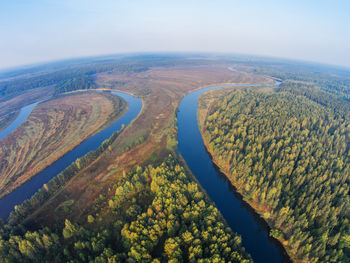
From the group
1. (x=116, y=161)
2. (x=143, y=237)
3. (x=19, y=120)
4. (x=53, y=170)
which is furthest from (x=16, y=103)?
(x=143, y=237)

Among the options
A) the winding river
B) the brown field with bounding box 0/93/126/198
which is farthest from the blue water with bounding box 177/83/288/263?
the brown field with bounding box 0/93/126/198

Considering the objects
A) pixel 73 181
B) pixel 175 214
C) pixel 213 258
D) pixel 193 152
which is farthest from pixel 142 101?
pixel 213 258

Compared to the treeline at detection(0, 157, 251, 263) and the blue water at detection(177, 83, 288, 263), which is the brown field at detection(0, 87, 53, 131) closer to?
the treeline at detection(0, 157, 251, 263)

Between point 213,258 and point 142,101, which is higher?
point 142,101

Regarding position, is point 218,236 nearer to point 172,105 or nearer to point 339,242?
point 339,242

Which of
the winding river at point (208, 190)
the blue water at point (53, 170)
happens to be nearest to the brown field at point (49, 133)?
the blue water at point (53, 170)

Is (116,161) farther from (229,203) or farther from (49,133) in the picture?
(49,133)

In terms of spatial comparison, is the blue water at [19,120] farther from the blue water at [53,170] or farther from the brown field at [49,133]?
the blue water at [53,170]

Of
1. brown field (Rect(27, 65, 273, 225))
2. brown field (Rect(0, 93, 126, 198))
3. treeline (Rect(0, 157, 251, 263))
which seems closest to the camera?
treeline (Rect(0, 157, 251, 263))
